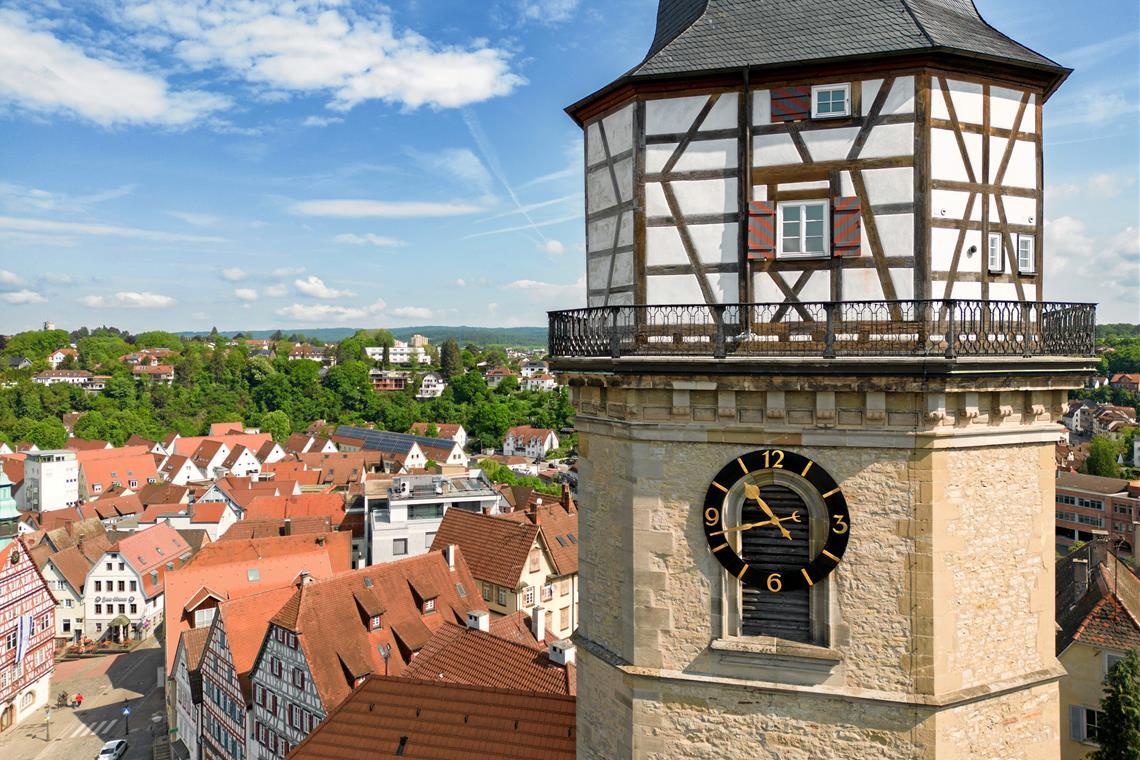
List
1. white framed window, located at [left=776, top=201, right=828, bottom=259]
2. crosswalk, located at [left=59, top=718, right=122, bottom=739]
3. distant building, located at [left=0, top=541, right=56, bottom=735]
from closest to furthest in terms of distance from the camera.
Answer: white framed window, located at [left=776, top=201, right=828, bottom=259], crosswalk, located at [left=59, top=718, right=122, bottom=739], distant building, located at [left=0, top=541, right=56, bottom=735]

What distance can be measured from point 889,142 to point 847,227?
3.54ft

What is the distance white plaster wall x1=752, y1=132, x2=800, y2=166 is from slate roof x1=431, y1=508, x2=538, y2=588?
28889mm

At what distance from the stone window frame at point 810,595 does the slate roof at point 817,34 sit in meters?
4.99

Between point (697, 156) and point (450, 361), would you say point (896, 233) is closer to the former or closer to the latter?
point (697, 156)

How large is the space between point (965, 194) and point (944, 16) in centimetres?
248

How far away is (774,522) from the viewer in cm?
980

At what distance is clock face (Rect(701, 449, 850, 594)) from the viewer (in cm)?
952

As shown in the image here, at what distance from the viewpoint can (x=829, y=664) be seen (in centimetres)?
948

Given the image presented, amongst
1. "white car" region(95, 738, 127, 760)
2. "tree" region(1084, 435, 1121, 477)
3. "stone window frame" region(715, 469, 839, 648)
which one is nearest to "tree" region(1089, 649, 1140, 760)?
"stone window frame" region(715, 469, 839, 648)

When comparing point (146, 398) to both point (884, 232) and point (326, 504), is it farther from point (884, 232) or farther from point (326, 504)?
point (884, 232)

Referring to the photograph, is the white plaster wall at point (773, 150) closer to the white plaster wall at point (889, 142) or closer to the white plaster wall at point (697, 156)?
the white plaster wall at point (697, 156)

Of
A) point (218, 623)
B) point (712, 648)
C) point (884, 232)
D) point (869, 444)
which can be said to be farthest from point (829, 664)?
point (218, 623)

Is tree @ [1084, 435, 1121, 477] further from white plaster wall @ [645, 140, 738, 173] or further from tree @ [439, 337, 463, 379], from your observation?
tree @ [439, 337, 463, 379]

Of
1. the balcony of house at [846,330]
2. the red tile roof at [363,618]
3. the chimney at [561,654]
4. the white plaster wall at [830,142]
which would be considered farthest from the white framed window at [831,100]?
the red tile roof at [363,618]
